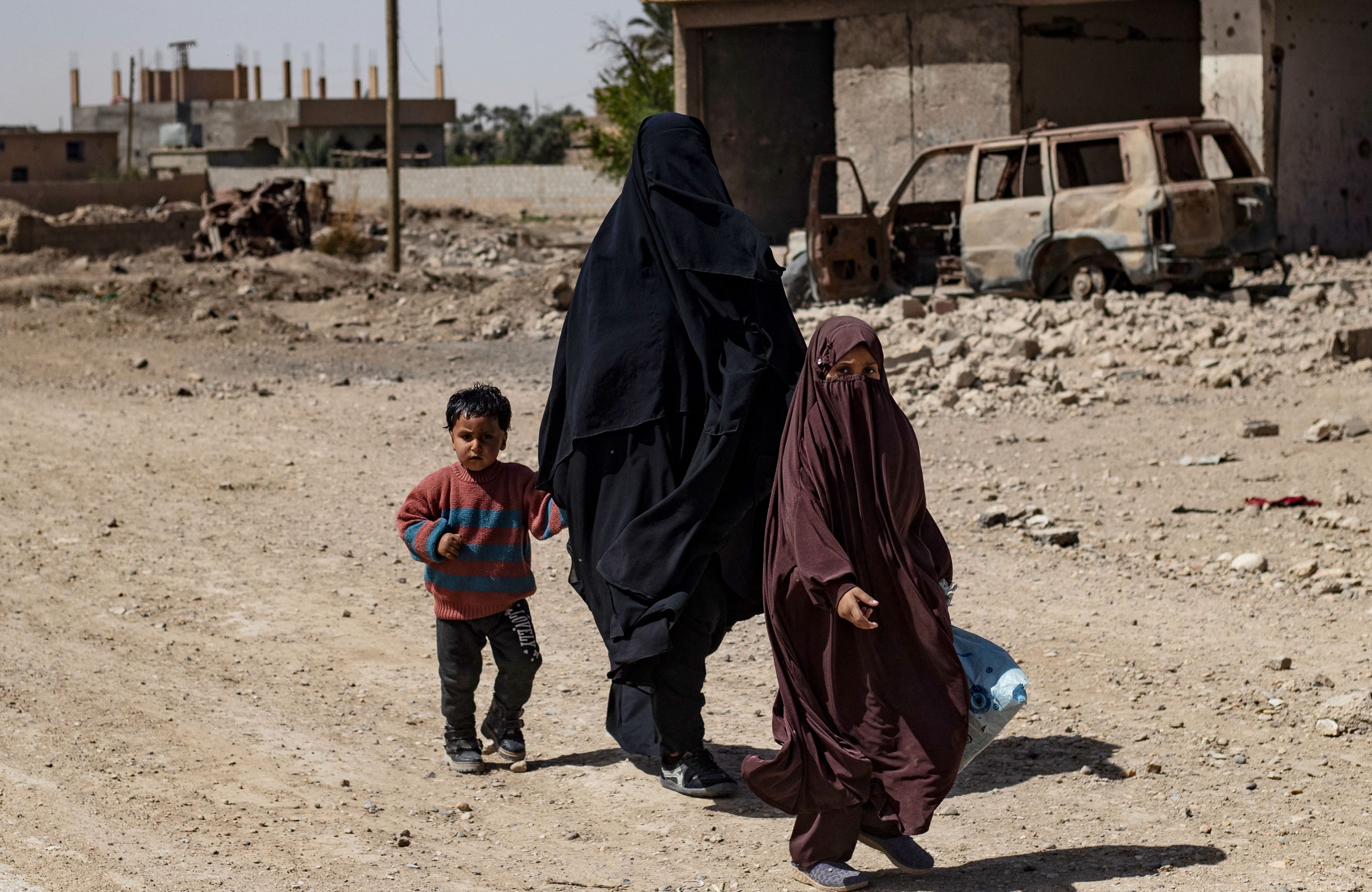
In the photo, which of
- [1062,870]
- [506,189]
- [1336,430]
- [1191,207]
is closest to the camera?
[1062,870]

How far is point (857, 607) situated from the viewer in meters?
2.79

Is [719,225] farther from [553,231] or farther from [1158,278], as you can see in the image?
[553,231]

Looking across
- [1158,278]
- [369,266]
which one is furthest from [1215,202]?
[369,266]

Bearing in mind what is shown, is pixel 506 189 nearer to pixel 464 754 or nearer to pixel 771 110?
pixel 771 110

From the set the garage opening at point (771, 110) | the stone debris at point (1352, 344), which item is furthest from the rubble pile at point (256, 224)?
the stone debris at point (1352, 344)

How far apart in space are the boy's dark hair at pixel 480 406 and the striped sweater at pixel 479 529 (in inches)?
5.3

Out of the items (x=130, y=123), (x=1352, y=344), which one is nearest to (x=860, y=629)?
(x=1352, y=344)

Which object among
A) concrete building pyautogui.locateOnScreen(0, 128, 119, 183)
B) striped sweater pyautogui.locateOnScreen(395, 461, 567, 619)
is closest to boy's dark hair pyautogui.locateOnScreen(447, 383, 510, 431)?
striped sweater pyautogui.locateOnScreen(395, 461, 567, 619)

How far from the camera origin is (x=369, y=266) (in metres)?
22.5

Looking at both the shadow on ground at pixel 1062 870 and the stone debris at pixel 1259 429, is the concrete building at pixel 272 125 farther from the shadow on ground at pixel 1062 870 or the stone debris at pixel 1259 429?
the shadow on ground at pixel 1062 870

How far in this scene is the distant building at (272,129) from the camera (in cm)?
5362

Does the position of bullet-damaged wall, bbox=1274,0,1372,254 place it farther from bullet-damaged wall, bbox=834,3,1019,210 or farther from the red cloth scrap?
the red cloth scrap

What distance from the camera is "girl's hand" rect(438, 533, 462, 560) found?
3.61 metres

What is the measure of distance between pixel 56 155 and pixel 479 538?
53967 mm
